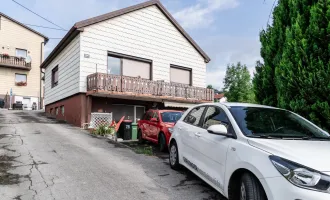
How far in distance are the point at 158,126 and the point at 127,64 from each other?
7.69m

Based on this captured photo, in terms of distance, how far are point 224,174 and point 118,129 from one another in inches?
370

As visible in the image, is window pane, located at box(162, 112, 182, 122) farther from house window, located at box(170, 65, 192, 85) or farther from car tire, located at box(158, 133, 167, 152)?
house window, located at box(170, 65, 192, 85)

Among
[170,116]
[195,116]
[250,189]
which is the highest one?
[195,116]

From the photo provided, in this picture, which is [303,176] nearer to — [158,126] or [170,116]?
[158,126]

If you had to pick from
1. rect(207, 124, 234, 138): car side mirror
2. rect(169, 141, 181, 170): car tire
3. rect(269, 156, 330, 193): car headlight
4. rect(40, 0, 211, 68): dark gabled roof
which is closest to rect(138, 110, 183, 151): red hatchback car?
rect(169, 141, 181, 170): car tire

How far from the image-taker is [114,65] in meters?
15.6

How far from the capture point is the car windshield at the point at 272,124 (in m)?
3.83

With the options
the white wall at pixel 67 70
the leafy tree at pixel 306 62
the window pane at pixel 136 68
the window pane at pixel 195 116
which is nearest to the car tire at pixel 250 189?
the window pane at pixel 195 116

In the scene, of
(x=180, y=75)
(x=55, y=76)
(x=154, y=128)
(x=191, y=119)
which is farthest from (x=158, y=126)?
(x=55, y=76)

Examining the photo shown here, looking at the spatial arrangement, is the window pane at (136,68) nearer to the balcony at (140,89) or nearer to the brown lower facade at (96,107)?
the balcony at (140,89)

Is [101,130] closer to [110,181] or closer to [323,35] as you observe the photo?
[110,181]

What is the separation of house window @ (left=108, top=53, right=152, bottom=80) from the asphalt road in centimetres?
773

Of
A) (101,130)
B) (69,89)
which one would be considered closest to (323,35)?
(101,130)

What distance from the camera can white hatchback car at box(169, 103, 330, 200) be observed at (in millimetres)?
2738
